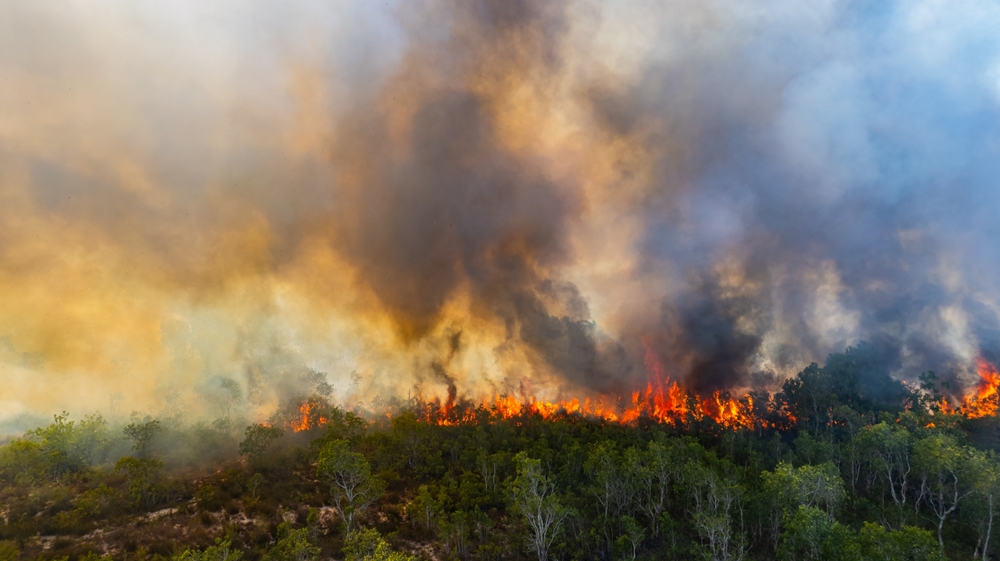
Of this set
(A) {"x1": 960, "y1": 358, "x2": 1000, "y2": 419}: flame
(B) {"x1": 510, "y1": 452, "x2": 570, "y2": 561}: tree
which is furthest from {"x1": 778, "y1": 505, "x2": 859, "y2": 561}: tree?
(A) {"x1": 960, "y1": 358, "x2": 1000, "y2": 419}: flame

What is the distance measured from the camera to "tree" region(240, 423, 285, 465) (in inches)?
3583

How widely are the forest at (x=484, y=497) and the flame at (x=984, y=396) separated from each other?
24919 millimetres

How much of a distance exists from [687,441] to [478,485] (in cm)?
5884

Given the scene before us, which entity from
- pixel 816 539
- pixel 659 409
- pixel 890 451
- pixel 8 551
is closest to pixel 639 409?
pixel 659 409

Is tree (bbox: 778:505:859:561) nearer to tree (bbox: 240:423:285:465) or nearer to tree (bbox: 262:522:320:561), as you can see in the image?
tree (bbox: 262:522:320:561)

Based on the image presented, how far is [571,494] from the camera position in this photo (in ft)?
266

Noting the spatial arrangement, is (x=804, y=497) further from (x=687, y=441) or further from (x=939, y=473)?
(x=687, y=441)

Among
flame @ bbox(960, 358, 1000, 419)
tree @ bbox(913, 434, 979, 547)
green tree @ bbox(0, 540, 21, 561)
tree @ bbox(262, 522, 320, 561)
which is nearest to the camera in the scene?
tree @ bbox(262, 522, 320, 561)

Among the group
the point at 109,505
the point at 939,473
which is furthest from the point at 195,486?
the point at 939,473

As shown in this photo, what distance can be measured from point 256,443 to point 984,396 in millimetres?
250012

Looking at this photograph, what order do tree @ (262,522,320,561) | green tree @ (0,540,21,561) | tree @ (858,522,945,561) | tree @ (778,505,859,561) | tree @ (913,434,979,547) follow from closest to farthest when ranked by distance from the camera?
tree @ (858,522,945,561), tree @ (778,505,859,561), tree @ (262,522,320,561), green tree @ (0,540,21,561), tree @ (913,434,979,547)

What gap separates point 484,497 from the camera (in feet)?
281

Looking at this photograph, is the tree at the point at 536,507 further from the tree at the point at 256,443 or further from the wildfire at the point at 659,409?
the wildfire at the point at 659,409

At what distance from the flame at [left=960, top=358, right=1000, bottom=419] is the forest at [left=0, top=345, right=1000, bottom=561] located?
2492 cm
